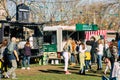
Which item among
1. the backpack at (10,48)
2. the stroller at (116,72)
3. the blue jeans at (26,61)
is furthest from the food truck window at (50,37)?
the stroller at (116,72)

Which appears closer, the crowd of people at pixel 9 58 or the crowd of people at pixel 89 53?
the crowd of people at pixel 9 58

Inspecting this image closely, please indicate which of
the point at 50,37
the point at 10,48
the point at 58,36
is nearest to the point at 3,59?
the point at 10,48

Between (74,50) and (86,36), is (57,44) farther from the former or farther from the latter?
(86,36)

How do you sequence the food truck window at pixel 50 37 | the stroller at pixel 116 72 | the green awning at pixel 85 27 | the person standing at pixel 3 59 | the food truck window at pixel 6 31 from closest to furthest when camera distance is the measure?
the stroller at pixel 116 72
the person standing at pixel 3 59
the food truck window at pixel 6 31
the food truck window at pixel 50 37
the green awning at pixel 85 27

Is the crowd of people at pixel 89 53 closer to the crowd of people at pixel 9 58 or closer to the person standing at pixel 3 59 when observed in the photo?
the crowd of people at pixel 9 58


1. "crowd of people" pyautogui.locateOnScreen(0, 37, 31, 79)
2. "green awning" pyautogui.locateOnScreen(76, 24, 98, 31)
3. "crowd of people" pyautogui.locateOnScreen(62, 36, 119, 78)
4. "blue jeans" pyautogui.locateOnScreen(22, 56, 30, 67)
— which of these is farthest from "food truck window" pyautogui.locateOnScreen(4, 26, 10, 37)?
"crowd of people" pyautogui.locateOnScreen(0, 37, 31, 79)

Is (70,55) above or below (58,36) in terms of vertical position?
below

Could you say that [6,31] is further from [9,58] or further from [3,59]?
[9,58]

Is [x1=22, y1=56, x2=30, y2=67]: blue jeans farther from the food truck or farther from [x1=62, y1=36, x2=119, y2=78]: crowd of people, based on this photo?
the food truck

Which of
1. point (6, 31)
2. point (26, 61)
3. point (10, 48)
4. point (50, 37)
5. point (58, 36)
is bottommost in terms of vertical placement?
point (26, 61)

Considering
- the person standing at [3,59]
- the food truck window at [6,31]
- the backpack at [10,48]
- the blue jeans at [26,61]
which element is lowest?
the blue jeans at [26,61]

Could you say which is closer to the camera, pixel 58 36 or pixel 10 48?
pixel 10 48

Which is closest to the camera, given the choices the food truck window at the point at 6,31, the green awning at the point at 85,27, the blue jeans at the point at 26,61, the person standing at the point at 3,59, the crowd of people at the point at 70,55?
the crowd of people at the point at 70,55

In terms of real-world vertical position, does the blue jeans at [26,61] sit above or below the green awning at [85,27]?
below
